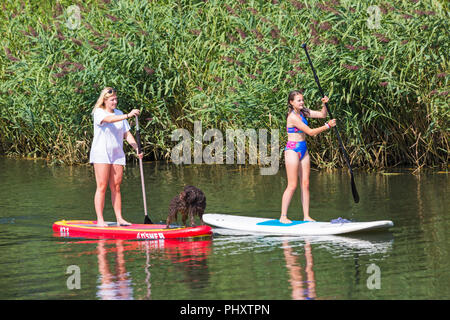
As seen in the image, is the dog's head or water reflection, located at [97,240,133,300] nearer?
water reflection, located at [97,240,133,300]

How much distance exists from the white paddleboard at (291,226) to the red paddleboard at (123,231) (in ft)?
1.86

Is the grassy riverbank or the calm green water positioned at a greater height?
the grassy riverbank

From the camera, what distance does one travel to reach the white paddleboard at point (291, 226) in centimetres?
936

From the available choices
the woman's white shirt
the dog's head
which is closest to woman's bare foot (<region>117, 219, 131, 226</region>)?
the woman's white shirt

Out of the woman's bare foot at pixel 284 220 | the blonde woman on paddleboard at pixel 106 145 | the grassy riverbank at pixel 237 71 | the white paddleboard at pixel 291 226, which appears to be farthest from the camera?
the grassy riverbank at pixel 237 71

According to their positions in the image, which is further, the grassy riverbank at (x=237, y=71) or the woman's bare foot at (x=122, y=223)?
the grassy riverbank at (x=237, y=71)

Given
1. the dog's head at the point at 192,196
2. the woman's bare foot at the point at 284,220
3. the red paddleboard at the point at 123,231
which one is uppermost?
the dog's head at the point at 192,196

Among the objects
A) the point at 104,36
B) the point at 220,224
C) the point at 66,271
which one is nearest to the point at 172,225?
the point at 220,224

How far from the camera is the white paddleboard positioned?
936 cm

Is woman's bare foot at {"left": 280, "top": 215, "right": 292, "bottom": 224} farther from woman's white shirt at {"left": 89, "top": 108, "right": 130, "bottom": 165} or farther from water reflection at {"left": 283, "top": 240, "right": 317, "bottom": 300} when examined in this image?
woman's white shirt at {"left": 89, "top": 108, "right": 130, "bottom": 165}

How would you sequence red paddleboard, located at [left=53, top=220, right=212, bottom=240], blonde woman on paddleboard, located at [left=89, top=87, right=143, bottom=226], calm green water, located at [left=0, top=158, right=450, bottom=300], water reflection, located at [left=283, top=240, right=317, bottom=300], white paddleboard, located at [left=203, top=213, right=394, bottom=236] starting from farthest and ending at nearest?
1. blonde woman on paddleboard, located at [left=89, top=87, right=143, bottom=226]
2. red paddleboard, located at [left=53, top=220, right=212, bottom=240]
3. white paddleboard, located at [left=203, top=213, right=394, bottom=236]
4. calm green water, located at [left=0, top=158, right=450, bottom=300]
5. water reflection, located at [left=283, top=240, right=317, bottom=300]

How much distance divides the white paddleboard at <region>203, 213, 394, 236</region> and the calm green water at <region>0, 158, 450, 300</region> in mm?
123

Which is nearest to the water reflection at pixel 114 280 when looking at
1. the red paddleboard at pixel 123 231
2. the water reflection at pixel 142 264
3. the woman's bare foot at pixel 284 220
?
the water reflection at pixel 142 264

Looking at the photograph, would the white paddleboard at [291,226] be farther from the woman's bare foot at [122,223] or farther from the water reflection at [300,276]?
the woman's bare foot at [122,223]
